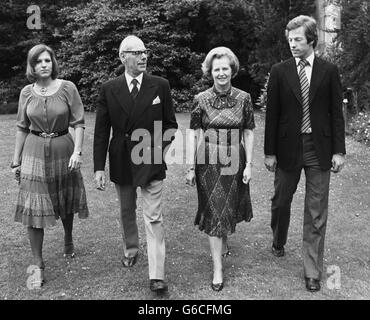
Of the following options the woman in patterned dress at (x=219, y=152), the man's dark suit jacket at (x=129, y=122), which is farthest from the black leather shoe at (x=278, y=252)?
the man's dark suit jacket at (x=129, y=122)

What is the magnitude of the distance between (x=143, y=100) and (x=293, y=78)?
52.1 inches

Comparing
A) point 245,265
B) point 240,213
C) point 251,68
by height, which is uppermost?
point 251,68

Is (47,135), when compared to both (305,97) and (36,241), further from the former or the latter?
(305,97)

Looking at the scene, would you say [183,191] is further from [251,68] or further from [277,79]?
[251,68]

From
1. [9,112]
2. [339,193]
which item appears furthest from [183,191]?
[9,112]

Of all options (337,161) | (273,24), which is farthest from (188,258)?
(273,24)

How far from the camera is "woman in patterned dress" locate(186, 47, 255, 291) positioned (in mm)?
4266

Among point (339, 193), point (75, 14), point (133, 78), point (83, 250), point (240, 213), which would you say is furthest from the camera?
point (75, 14)

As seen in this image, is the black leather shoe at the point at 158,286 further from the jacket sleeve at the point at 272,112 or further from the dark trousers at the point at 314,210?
the jacket sleeve at the point at 272,112

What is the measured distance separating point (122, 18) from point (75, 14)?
7.39 feet

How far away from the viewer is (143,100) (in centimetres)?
421

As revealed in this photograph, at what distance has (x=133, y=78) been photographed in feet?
14.0

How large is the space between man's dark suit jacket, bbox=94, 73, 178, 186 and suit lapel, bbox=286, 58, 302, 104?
1075 mm

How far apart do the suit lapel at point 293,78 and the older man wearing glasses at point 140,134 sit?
3.53 feet
